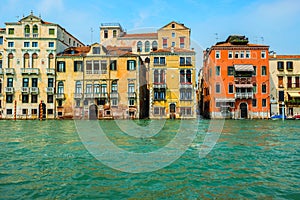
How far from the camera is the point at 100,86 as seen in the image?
104 ft

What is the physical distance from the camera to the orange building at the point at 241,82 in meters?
32.0

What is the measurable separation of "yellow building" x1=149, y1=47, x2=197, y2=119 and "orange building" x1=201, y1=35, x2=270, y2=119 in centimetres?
295

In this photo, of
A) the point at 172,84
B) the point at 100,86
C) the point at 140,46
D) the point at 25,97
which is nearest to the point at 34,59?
the point at 25,97

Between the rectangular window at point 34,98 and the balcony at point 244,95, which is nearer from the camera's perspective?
the balcony at point 244,95

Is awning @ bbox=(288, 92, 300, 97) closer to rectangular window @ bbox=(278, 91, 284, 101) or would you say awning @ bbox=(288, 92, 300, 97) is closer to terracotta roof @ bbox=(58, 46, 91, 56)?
rectangular window @ bbox=(278, 91, 284, 101)

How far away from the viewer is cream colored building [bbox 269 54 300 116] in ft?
108

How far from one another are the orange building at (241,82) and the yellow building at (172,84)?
2.95 meters

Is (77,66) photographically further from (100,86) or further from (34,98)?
(34,98)

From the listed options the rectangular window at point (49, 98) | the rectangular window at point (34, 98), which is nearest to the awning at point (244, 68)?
the rectangular window at point (49, 98)

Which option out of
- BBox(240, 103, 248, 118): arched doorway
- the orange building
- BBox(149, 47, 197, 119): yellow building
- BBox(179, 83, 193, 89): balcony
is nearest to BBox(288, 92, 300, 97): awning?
the orange building

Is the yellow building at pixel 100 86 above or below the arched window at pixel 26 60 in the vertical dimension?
below

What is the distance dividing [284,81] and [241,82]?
→ 5556 mm

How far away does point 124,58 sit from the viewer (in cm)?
3186

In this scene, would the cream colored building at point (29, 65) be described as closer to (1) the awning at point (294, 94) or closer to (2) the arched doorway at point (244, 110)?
(2) the arched doorway at point (244, 110)
